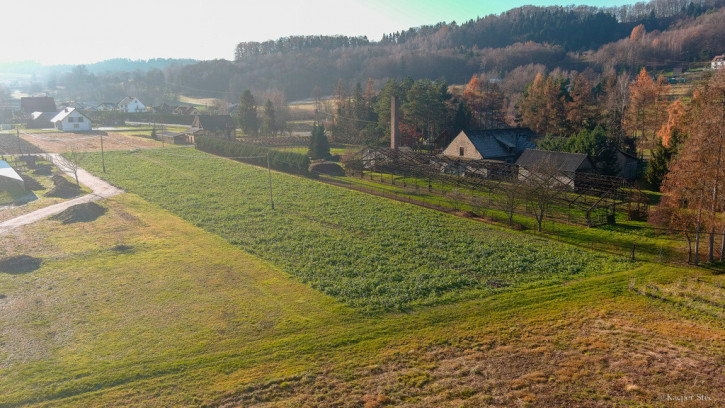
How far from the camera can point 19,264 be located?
24422mm

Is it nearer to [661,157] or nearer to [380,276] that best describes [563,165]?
[661,157]

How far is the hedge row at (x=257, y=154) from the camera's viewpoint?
5290cm

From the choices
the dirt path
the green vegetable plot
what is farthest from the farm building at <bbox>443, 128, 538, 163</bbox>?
the dirt path

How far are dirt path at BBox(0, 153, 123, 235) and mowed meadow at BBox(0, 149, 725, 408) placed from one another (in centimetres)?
204

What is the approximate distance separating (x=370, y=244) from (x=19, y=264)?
62.4 feet

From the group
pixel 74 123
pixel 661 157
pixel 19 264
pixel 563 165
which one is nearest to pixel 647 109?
pixel 661 157

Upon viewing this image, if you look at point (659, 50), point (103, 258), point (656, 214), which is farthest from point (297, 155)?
point (659, 50)

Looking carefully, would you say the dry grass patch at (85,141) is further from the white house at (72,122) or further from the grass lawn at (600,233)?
the grass lawn at (600,233)

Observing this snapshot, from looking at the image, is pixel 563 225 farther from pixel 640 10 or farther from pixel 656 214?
pixel 640 10

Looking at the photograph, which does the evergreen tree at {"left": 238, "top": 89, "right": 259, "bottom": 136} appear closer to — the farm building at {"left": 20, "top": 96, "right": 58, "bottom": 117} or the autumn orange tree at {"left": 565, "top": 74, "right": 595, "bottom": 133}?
the autumn orange tree at {"left": 565, "top": 74, "right": 595, "bottom": 133}

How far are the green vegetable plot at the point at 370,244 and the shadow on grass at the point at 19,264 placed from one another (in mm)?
10046

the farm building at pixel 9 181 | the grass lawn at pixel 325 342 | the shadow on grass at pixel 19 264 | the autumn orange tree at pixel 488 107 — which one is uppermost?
the autumn orange tree at pixel 488 107

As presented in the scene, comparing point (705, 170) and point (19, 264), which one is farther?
point (19, 264)

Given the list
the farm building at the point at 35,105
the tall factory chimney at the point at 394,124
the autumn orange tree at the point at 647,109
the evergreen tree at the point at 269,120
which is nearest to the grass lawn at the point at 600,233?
the autumn orange tree at the point at 647,109
